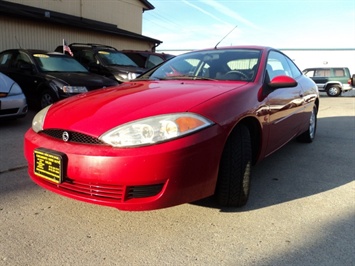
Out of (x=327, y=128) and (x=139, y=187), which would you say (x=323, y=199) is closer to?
(x=139, y=187)

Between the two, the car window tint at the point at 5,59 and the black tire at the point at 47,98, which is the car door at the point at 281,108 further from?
the car window tint at the point at 5,59

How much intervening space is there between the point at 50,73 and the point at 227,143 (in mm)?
5399

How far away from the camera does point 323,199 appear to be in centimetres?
291

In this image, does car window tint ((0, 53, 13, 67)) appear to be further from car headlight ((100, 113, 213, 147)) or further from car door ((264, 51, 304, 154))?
car headlight ((100, 113, 213, 147))

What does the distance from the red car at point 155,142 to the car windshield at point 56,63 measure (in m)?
4.69

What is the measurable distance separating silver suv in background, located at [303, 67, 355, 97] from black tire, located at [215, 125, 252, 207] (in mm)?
18021

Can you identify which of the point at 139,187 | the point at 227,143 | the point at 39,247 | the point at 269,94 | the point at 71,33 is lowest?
the point at 39,247

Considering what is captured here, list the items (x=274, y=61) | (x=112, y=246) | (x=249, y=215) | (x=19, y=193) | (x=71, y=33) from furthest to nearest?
(x=71, y=33) → (x=274, y=61) → (x=19, y=193) → (x=249, y=215) → (x=112, y=246)

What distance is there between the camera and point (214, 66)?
3322 mm

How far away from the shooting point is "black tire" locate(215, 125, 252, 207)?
239cm

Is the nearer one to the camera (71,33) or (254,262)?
(254,262)

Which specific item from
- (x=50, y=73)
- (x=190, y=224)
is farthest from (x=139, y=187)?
(x=50, y=73)

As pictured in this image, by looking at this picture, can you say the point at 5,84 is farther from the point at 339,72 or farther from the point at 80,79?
the point at 339,72

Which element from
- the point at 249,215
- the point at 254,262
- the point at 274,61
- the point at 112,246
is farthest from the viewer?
the point at 274,61
